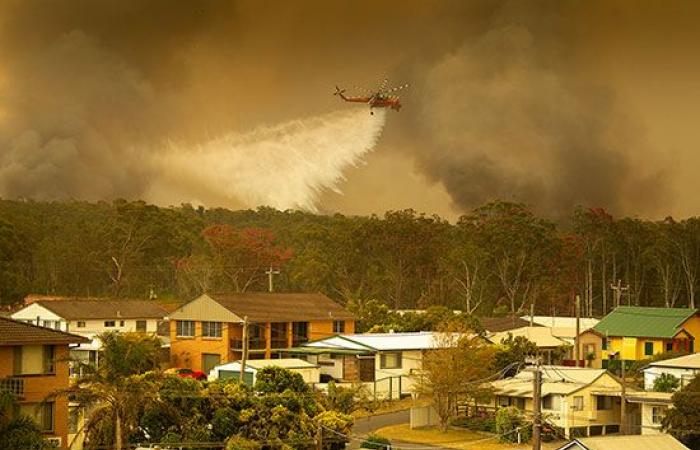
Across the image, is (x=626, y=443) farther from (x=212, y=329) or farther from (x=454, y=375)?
(x=212, y=329)

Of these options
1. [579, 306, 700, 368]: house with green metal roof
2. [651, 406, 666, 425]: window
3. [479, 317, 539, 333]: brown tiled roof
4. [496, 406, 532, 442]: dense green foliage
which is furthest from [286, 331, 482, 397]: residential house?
[479, 317, 539, 333]: brown tiled roof

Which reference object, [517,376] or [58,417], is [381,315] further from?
[58,417]

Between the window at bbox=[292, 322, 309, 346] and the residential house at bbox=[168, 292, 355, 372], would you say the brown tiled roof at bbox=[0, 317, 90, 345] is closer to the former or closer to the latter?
the residential house at bbox=[168, 292, 355, 372]

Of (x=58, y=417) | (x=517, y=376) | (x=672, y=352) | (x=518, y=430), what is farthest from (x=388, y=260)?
(x=58, y=417)

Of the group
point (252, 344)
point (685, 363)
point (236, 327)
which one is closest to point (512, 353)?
point (685, 363)

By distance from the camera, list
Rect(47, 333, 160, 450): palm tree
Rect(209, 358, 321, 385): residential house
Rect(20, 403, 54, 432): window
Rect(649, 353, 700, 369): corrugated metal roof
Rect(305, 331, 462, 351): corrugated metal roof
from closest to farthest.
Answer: Rect(47, 333, 160, 450): palm tree
Rect(20, 403, 54, 432): window
Rect(649, 353, 700, 369): corrugated metal roof
Rect(209, 358, 321, 385): residential house
Rect(305, 331, 462, 351): corrugated metal roof

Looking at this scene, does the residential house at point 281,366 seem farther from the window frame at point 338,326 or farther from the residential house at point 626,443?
the residential house at point 626,443

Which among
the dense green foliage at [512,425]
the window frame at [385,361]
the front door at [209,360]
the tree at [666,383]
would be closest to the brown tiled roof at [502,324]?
the window frame at [385,361]
